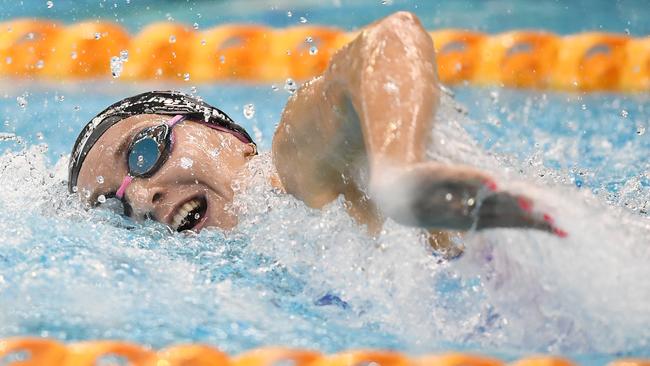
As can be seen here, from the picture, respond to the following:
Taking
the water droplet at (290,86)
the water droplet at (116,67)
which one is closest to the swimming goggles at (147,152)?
the water droplet at (290,86)

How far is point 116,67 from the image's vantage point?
145 inches

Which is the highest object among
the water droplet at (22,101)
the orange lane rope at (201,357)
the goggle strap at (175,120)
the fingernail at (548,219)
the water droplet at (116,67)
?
the water droplet at (116,67)

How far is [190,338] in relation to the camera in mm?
1625

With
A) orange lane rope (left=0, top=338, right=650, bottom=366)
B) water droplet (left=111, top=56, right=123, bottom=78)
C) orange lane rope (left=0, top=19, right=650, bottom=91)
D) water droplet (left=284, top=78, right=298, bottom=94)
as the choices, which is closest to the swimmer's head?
orange lane rope (left=0, top=338, right=650, bottom=366)

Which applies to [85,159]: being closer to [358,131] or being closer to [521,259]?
[358,131]

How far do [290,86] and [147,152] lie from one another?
1.48 metres

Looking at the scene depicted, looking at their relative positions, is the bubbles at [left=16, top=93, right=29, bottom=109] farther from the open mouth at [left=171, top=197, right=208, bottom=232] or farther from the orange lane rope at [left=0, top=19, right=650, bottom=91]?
the open mouth at [left=171, top=197, right=208, bottom=232]

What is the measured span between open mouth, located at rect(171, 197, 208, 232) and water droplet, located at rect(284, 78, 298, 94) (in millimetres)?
1322

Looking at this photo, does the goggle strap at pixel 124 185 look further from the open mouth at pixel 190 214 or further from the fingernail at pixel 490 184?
the fingernail at pixel 490 184

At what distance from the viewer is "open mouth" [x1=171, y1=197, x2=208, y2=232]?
1964 mm

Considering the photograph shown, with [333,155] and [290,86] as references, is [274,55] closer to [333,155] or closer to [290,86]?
[290,86]

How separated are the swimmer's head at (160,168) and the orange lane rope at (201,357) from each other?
0.48 meters

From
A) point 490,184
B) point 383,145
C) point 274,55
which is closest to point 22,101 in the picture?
point 274,55

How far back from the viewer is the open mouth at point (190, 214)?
196cm
